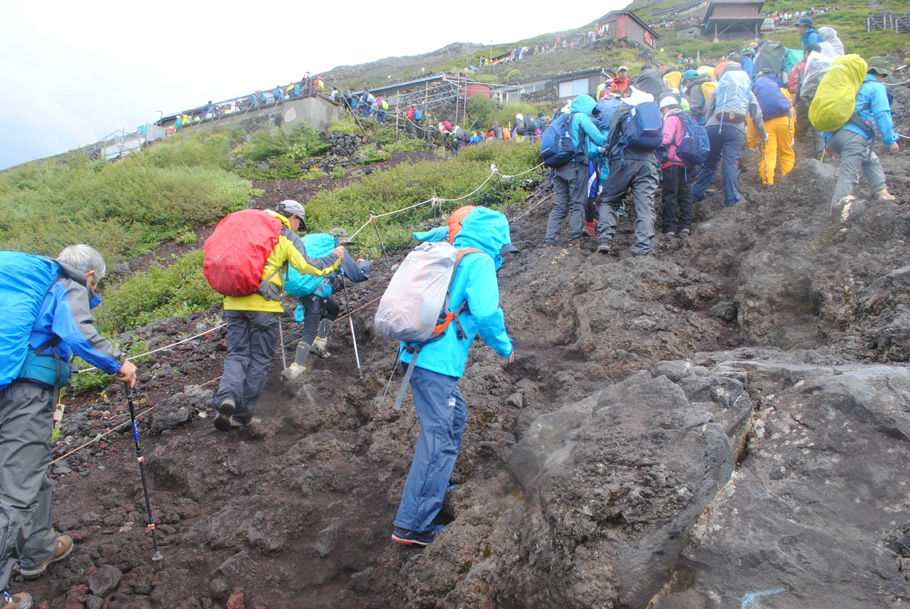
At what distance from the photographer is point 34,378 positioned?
3779 mm

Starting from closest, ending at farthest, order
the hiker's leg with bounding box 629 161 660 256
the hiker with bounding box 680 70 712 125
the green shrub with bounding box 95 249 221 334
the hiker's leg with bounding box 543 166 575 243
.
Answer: the hiker's leg with bounding box 629 161 660 256, the hiker's leg with bounding box 543 166 575 243, the hiker with bounding box 680 70 712 125, the green shrub with bounding box 95 249 221 334

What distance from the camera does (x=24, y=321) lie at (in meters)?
3.69

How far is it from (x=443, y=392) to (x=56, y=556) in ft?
10.7

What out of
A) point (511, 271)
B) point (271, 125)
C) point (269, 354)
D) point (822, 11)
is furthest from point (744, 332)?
point (822, 11)

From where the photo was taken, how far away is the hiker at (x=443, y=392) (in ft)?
11.8

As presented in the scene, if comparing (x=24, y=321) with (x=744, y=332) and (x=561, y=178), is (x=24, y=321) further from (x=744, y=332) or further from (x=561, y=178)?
(x=561, y=178)

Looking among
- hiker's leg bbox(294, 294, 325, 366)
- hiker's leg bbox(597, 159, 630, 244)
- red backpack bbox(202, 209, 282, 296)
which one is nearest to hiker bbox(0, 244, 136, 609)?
red backpack bbox(202, 209, 282, 296)

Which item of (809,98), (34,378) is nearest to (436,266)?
(34,378)

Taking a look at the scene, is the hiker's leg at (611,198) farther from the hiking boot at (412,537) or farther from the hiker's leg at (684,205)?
the hiking boot at (412,537)

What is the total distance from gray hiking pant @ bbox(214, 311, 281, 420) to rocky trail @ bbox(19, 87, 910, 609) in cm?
53

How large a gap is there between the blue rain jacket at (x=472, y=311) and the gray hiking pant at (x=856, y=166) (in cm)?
460

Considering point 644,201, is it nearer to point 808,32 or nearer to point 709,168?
point 709,168

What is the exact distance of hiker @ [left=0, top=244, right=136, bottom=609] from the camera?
3605mm

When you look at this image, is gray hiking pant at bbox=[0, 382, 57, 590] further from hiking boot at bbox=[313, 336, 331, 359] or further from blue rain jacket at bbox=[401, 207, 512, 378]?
hiking boot at bbox=[313, 336, 331, 359]
